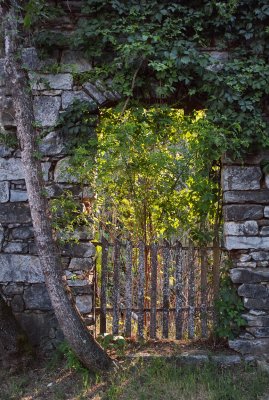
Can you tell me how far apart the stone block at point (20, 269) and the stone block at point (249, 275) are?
192cm

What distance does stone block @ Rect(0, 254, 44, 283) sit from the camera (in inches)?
179

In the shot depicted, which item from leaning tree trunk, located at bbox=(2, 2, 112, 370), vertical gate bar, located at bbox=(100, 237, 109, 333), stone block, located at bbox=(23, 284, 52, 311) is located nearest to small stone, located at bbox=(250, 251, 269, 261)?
vertical gate bar, located at bbox=(100, 237, 109, 333)

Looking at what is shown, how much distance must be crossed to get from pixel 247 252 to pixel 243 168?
2.77 feet

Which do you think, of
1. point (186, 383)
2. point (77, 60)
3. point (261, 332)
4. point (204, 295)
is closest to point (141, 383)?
point (186, 383)

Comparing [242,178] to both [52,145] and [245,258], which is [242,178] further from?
[52,145]

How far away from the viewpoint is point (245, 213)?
15.0ft

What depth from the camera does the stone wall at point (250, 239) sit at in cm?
450

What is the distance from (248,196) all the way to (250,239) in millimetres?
430

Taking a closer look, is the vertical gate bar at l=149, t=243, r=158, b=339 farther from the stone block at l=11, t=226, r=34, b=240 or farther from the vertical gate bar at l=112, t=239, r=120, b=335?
the stone block at l=11, t=226, r=34, b=240

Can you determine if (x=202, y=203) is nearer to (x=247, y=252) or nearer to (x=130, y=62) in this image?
(x=247, y=252)

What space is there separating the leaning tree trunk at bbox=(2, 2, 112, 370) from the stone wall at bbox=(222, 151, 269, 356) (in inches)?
59.3

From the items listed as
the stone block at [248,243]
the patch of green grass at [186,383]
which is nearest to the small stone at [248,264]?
the stone block at [248,243]

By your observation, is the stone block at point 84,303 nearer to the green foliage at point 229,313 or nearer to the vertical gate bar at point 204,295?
the vertical gate bar at point 204,295

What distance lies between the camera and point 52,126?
181 inches
